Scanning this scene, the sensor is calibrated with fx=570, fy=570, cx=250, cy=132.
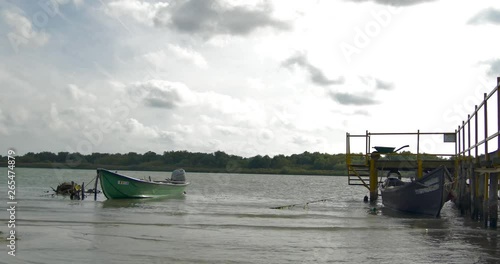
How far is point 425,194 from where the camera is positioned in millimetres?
24906

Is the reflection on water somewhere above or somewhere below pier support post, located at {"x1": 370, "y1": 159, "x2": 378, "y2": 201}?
below

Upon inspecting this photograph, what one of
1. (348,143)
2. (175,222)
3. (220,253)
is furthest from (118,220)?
(348,143)

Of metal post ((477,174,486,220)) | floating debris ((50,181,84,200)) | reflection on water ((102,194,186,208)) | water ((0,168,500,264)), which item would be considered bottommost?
reflection on water ((102,194,186,208))

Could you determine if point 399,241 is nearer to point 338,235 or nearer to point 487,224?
point 338,235

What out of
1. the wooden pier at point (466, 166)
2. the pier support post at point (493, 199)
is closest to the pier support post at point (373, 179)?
the wooden pier at point (466, 166)

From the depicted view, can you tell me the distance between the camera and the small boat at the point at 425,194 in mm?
23750

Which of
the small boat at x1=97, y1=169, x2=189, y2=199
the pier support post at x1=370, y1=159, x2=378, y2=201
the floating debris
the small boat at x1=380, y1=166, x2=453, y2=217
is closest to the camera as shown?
the small boat at x1=380, y1=166, x2=453, y2=217

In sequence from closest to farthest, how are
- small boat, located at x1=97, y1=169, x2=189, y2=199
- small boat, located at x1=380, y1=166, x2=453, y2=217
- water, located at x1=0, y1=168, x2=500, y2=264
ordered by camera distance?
water, located at x1=0, y1=168, x2=500, y2=264
small boat, located at x1=380, y1=166, x2=453, y2=217
small boat, located at x1=97, y1=169, x2=189, y2=199

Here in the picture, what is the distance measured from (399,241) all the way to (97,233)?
28.3ft

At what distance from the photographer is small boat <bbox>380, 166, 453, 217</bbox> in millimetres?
23750

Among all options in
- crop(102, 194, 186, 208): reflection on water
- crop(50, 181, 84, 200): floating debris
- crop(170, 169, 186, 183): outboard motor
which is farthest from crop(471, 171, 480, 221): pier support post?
crop(170, 169, 186, 183): outboard motor

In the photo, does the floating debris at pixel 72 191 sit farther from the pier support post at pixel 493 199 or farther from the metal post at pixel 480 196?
the pier support post at pixel 493 199

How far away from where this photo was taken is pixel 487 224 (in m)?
17.7

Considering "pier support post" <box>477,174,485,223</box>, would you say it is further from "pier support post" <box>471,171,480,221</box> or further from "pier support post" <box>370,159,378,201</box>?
"pier support post" <box>370,159,378,201</box>
